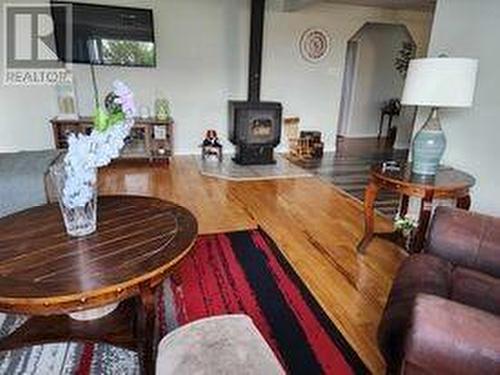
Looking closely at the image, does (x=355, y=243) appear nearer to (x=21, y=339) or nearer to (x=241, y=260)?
(x=241, y=260)

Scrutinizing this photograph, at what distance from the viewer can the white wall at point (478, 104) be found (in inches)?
96.2

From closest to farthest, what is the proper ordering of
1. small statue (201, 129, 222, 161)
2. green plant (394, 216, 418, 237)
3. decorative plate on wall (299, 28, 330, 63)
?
green plant (394, 216, 418, 237)
small statue (201, 129, 222, 161)
decorative plate on wall (299, 28, 330, 63)

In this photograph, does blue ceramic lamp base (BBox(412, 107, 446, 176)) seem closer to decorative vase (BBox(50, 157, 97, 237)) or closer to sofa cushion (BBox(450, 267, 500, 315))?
sofa cushion (BBox(450, 267, 500, 315))

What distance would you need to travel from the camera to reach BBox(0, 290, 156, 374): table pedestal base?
1.42m

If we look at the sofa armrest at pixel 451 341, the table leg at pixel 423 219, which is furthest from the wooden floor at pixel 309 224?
the sofa armrest at pixel 451 341

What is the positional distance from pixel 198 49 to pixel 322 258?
3719mm

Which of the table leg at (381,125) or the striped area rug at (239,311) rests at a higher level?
the table leg at (381,125)

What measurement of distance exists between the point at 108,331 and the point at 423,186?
71.4 inches

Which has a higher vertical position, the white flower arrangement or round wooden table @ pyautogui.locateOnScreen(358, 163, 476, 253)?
the white flower arrangement

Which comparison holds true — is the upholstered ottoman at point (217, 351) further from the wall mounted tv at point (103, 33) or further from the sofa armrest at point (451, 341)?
the wall mounted tv at point (103, 33)

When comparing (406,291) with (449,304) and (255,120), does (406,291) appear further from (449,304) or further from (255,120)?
(255,120)
